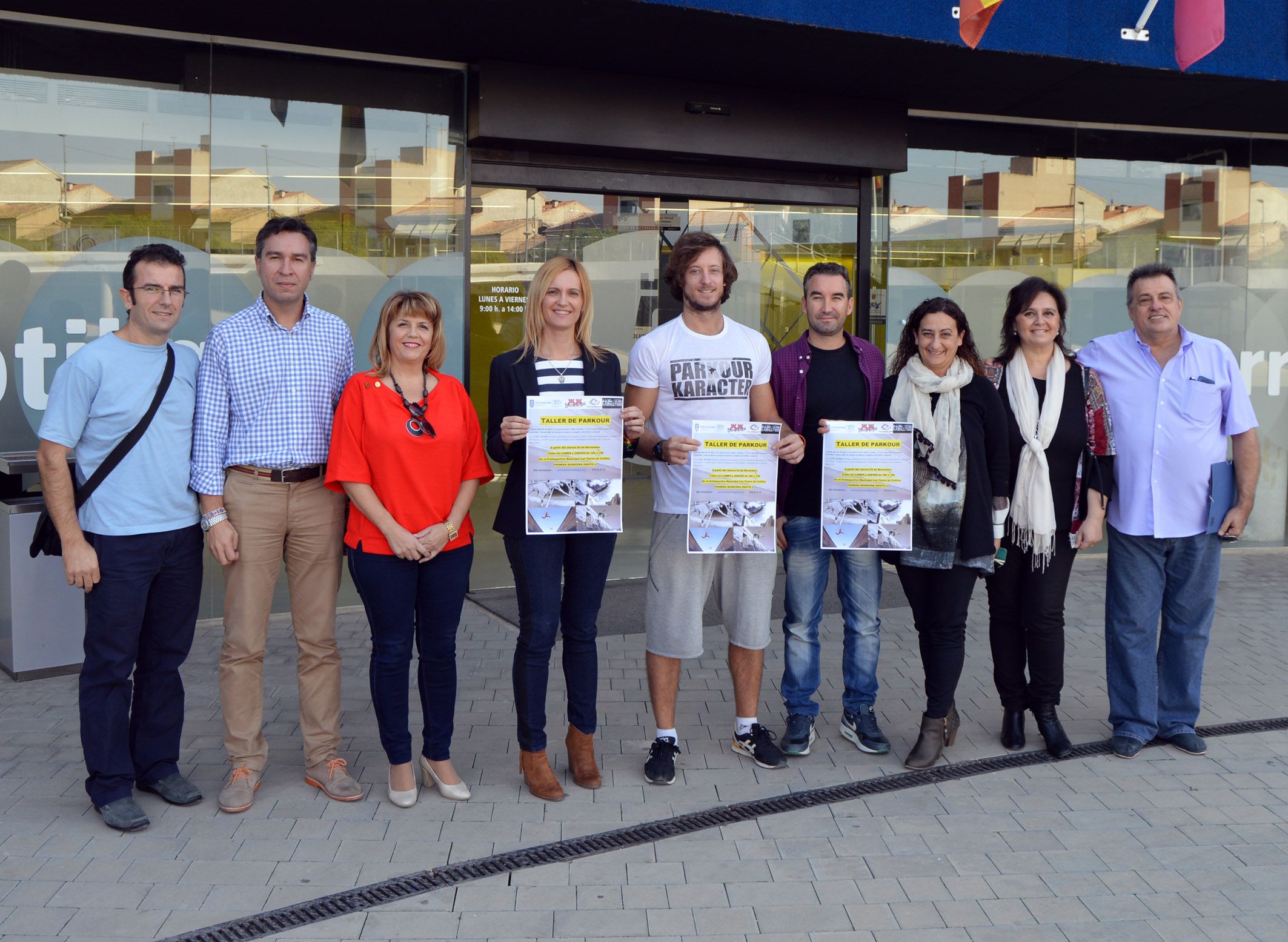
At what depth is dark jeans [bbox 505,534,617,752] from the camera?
4.24 metres

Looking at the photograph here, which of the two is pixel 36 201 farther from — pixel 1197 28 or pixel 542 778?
pixel 1197 28

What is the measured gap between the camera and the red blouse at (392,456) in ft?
13.1

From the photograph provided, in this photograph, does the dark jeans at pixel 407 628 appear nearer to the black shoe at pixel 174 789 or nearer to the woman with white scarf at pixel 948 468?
the black shoe at pixel 174 789

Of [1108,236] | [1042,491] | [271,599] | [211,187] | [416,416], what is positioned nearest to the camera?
[416,416]

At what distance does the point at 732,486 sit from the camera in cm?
438

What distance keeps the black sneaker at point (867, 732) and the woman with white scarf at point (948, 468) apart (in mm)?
177

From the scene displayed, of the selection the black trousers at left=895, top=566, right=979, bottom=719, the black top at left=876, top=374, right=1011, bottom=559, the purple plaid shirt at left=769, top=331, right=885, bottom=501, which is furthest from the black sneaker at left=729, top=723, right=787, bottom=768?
the black top at left=876, top=374, right=1011, bottom=559

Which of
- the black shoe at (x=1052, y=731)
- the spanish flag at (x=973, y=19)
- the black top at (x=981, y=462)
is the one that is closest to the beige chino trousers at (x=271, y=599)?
the black top at (x=981, y=462)

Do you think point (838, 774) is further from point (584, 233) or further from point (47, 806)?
point (584, 233)

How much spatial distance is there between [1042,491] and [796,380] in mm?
1081

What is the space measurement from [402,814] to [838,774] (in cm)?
171

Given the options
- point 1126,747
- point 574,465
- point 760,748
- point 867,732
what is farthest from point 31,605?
point 1126,747

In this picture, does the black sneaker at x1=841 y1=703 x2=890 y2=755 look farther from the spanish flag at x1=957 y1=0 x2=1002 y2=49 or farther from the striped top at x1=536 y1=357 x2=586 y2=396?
the spanish flag at x1=957 y1=0 x2=1002 y2=49

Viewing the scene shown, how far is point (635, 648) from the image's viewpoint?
21.6 feet
